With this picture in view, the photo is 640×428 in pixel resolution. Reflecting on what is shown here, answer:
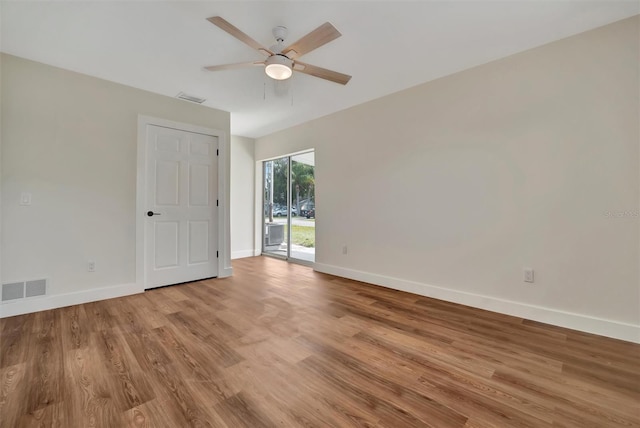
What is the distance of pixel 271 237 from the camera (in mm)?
5852

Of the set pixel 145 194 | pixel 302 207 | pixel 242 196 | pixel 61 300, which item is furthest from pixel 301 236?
pixel 61 300

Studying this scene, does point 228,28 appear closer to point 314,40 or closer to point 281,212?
point 314,40

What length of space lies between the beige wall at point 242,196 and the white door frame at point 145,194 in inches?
51.7

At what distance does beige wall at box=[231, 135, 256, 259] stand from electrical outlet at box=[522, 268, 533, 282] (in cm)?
466

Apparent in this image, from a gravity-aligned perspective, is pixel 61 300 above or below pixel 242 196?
below

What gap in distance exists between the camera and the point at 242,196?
5512 mm

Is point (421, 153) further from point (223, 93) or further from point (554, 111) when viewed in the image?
point (223, 93)

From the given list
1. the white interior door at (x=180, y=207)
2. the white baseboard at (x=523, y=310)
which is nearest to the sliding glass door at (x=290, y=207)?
the white interior door at (x=180, y=207)

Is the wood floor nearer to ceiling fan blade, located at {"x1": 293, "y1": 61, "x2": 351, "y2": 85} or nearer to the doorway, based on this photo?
the doorway

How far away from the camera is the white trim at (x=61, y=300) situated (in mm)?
2564

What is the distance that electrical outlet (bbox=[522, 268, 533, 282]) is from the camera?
2.48 metres

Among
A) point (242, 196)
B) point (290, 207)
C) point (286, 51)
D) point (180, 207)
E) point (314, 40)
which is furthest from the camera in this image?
point (242, 196)

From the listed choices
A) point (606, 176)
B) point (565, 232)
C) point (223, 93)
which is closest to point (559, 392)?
point (565, 232)

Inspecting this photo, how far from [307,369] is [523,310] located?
85.4 inches
